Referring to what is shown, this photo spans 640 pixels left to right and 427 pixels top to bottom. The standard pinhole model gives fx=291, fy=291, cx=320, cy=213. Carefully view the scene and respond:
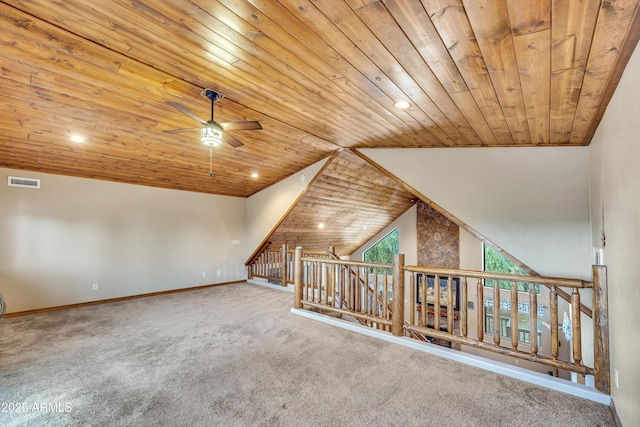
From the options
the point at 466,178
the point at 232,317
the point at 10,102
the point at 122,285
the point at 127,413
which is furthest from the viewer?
the point at 122,285

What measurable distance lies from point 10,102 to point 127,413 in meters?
3.16

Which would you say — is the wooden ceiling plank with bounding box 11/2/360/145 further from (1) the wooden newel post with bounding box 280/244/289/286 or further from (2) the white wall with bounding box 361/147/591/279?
(1) the wooden newel post with bounding box 280/244/289/286

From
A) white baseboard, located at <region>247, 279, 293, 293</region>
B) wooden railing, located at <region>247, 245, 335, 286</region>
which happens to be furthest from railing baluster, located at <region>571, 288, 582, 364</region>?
white baseboard, located at <region>247, 279, 293, 293</region>

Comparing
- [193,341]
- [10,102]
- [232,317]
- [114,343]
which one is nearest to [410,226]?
[232,317]

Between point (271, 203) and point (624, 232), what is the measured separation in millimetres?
5982

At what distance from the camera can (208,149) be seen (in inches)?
181

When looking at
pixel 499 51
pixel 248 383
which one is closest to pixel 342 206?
pixel 248 383

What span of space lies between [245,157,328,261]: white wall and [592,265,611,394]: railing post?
4.22 m

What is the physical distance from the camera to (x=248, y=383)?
2.49 meters

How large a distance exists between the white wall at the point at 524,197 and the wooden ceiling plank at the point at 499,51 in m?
0.93

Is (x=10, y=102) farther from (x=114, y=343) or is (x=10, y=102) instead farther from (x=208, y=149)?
(x=114, y=343)

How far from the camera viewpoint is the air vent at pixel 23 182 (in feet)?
14.7

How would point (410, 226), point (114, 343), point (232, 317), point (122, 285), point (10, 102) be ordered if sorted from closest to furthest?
point (10, 102) < point (114, 343) < point (232, 317) < point (122, 285) < point (410, 226)

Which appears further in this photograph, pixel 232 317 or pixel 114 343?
pixel 232 317
